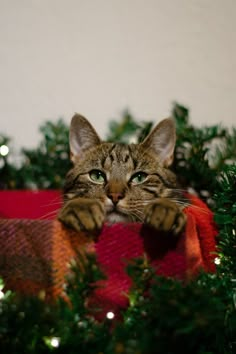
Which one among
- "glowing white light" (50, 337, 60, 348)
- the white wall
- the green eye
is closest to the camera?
"glowing white light" (50, 337, 60, 348)

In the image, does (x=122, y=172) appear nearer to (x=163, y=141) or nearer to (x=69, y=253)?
(x=163, y=141)

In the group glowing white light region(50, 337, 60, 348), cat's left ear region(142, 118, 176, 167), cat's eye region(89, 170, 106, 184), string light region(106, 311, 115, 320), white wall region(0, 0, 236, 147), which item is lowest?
string light region(106, 311, 115, 320)

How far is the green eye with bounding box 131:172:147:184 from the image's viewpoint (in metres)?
0.97

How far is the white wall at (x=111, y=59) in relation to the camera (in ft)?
4.12

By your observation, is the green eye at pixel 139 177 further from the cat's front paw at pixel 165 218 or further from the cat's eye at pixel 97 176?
the cat's front paw at pixel 165 218

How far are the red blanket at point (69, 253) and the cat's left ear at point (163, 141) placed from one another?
1.37ft

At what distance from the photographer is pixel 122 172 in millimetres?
967

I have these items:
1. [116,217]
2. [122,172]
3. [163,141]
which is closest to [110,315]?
[116,217]

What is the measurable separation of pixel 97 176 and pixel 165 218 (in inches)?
14.7

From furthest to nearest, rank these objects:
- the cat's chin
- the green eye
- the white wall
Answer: the white wall → the green eye → the cat's chin

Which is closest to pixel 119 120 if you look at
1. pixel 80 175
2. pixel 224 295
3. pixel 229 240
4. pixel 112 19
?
pixel 80 175

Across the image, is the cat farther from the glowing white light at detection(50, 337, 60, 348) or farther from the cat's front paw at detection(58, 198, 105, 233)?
the glowing white light at detection(50, 337, 60, 348)

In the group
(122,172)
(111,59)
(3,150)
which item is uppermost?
(111,59)

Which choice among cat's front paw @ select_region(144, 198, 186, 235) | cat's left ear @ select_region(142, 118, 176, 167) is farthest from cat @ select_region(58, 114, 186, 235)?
cat's front paw @ select_region(144, 198, 186, 235)
